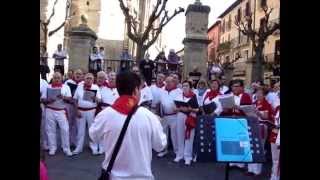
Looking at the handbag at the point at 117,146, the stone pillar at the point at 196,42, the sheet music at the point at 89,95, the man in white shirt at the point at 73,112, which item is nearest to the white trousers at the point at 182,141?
the sheet music at the point at 89,95

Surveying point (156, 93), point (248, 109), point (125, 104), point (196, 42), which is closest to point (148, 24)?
point (196, 42)

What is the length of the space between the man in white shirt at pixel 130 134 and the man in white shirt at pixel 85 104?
293 inches

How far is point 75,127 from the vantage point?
514 inches

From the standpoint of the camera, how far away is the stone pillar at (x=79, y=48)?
72.1 feet

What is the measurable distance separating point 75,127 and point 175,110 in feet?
8.39

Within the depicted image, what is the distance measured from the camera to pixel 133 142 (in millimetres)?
4617

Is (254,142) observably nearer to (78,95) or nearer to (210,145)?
(210,145)

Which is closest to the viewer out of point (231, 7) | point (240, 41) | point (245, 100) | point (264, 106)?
point (264, 106)

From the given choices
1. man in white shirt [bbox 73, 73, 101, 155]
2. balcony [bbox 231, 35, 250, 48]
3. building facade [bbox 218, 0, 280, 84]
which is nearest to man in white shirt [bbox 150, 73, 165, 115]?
man in white shirt [bbox 73, 73, 101, 155]

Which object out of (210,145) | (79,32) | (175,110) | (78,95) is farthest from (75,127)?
(79,32)

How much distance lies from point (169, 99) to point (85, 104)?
1.99 meters

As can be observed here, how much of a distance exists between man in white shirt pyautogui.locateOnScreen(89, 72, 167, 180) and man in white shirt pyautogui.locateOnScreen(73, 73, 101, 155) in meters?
7.44

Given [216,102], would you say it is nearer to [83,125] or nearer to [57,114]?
[83,125]

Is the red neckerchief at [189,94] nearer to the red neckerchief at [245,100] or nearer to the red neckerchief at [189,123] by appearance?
the red neckerchief at [189,123]
